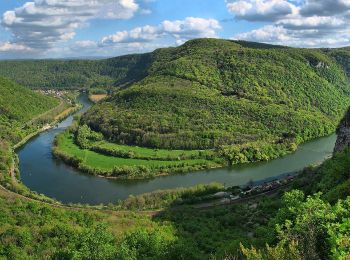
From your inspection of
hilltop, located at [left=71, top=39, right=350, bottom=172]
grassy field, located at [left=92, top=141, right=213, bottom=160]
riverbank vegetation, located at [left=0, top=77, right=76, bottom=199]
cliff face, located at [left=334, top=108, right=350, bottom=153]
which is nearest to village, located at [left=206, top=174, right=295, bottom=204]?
cliff face, located at [left=334, top=108, right=350, bottom=153]

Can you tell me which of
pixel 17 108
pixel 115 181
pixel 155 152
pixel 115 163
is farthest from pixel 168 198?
pixel 17 108

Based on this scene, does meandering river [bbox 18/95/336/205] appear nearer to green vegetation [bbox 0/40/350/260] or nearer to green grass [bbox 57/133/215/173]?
green vegetation [bbox 0/40/350/260]

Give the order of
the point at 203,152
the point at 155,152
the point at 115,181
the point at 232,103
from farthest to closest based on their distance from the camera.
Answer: the point at 232,103
the point at 155,152
the point at 203,152
the point at 115,181

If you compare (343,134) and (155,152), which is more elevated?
(343,134)

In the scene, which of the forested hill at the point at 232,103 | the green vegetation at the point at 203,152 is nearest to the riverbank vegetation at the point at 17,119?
the green vegetation at the point at 203,152

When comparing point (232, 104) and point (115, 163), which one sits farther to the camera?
point (232, 104)

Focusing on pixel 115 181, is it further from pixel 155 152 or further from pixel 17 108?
pixel 17 108

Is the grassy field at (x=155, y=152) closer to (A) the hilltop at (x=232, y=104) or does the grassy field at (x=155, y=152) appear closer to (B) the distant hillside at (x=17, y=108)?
(A) the hilltop at (x=232, y=104)
